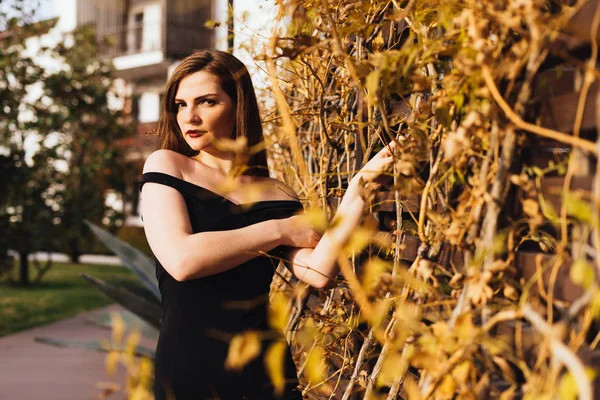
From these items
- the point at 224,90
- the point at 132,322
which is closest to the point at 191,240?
the point at 224,90

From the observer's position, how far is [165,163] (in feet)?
6.35

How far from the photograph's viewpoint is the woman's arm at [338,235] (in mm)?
1491

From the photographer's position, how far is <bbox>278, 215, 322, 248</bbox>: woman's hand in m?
1.80

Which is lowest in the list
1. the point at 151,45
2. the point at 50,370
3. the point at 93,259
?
the point at 93,259

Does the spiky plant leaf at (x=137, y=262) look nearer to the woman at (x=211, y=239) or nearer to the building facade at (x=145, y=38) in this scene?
the woman at (x=211, y=239)

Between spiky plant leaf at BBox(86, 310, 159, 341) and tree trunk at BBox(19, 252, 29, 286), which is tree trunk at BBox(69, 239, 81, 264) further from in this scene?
spiky plant leaf at BBox(86, 310, 159, 341)

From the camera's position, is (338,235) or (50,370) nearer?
(338,235)

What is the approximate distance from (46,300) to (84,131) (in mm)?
5347

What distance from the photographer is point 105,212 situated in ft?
47.1

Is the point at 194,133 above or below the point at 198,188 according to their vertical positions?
above

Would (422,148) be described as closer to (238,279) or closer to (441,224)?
(441,224)

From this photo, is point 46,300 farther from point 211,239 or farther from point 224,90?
point 211,239

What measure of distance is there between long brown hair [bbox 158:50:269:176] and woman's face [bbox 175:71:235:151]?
0.08 feet

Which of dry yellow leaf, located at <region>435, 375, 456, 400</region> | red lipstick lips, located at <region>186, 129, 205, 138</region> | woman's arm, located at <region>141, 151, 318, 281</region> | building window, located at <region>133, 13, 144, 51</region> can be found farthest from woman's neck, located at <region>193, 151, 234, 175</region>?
building window, located at <region>133, 13, 144, 51</region>
